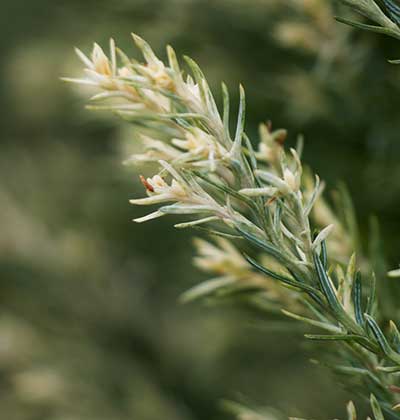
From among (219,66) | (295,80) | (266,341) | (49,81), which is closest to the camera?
(295,80)

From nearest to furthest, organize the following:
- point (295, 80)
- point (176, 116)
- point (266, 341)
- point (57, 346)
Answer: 1. point (176, 116)
2. point (295, 80)
3. point (266, 341)
4. point (57, 346)

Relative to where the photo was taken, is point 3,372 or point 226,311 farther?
A: point 3,372

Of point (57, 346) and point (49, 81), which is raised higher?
point (49, 81)

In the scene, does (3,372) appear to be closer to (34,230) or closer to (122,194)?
(34,230)

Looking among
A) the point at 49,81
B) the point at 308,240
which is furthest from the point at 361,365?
the point at 49,81

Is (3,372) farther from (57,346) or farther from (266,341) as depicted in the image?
(266,341)

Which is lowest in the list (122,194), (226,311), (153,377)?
(153,377)
